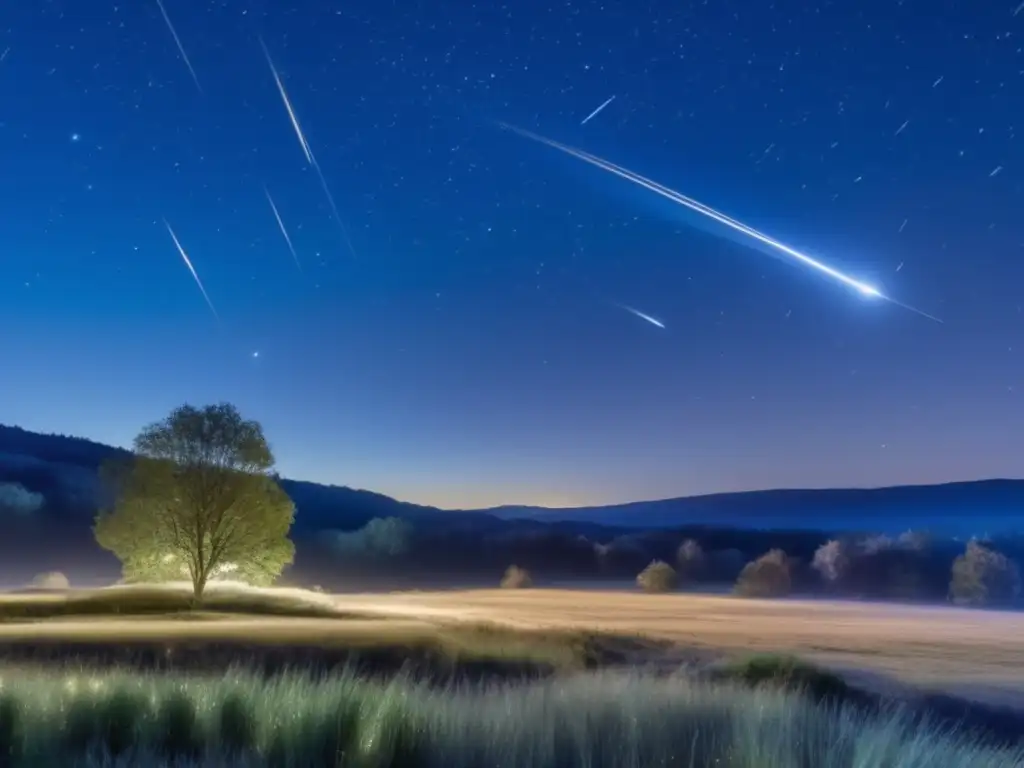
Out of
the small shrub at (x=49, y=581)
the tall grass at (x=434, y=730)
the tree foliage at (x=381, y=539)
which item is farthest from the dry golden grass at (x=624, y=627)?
the tall grass at (x=434, y=730)

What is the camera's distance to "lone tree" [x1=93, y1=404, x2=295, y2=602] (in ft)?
Result: 46.4

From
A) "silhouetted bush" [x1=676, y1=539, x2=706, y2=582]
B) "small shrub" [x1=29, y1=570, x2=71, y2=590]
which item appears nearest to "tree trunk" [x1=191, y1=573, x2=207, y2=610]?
"small shrub" [x1=29, y1=570, x2=71, y2=590]

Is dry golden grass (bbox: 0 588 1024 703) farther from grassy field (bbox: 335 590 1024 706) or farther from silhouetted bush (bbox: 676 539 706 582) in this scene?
silhouetted bush (bbox: 676 539 706 582)

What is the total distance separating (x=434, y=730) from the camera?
222 inches

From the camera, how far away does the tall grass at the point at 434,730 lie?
516 cm

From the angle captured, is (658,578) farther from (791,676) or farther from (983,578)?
(983,578)

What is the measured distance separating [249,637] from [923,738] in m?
Result: 7.06

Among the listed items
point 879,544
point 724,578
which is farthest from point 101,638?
point 879,544

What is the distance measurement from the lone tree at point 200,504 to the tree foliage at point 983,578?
26.8 feet

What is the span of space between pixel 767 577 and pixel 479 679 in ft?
12.2

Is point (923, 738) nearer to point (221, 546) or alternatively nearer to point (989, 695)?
point (989, 695)

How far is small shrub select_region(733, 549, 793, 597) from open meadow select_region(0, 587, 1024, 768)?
0.30 metres

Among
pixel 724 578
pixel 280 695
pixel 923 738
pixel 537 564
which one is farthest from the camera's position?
pixel 537 564

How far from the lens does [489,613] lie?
11.2 m
